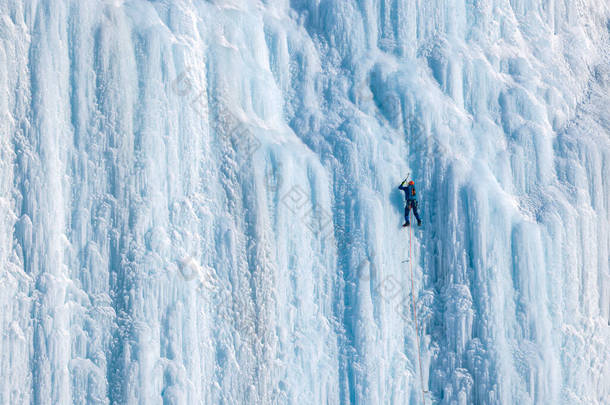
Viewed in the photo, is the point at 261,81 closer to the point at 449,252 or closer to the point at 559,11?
the point at 449,252

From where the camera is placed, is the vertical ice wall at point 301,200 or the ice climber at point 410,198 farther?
the ice climber at point 410,198

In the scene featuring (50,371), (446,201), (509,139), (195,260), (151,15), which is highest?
(151,15)

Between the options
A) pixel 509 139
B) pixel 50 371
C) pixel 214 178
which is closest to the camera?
pixel 50 371

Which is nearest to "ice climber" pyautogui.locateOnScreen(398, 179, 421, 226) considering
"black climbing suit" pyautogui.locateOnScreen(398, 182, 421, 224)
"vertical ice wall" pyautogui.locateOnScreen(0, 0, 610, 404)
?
"black climbing suit" pyautogui.locateOnScreen(398, 182, 421, 224)

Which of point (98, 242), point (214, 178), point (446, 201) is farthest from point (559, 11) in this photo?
point (98, 242)

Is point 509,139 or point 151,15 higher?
point 151,15

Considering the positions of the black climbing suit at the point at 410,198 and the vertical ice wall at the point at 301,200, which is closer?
the vertical ice wall at the point at 301,200

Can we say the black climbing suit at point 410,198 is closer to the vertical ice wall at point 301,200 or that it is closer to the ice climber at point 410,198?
the ice climber at point 410,198

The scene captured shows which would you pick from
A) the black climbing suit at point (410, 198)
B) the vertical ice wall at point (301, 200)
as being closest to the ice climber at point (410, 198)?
the black climbing suit at point (410, 198)

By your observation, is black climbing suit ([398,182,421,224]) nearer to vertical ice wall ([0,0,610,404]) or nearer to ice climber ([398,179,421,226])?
ice climber ([398,179,421,226])
